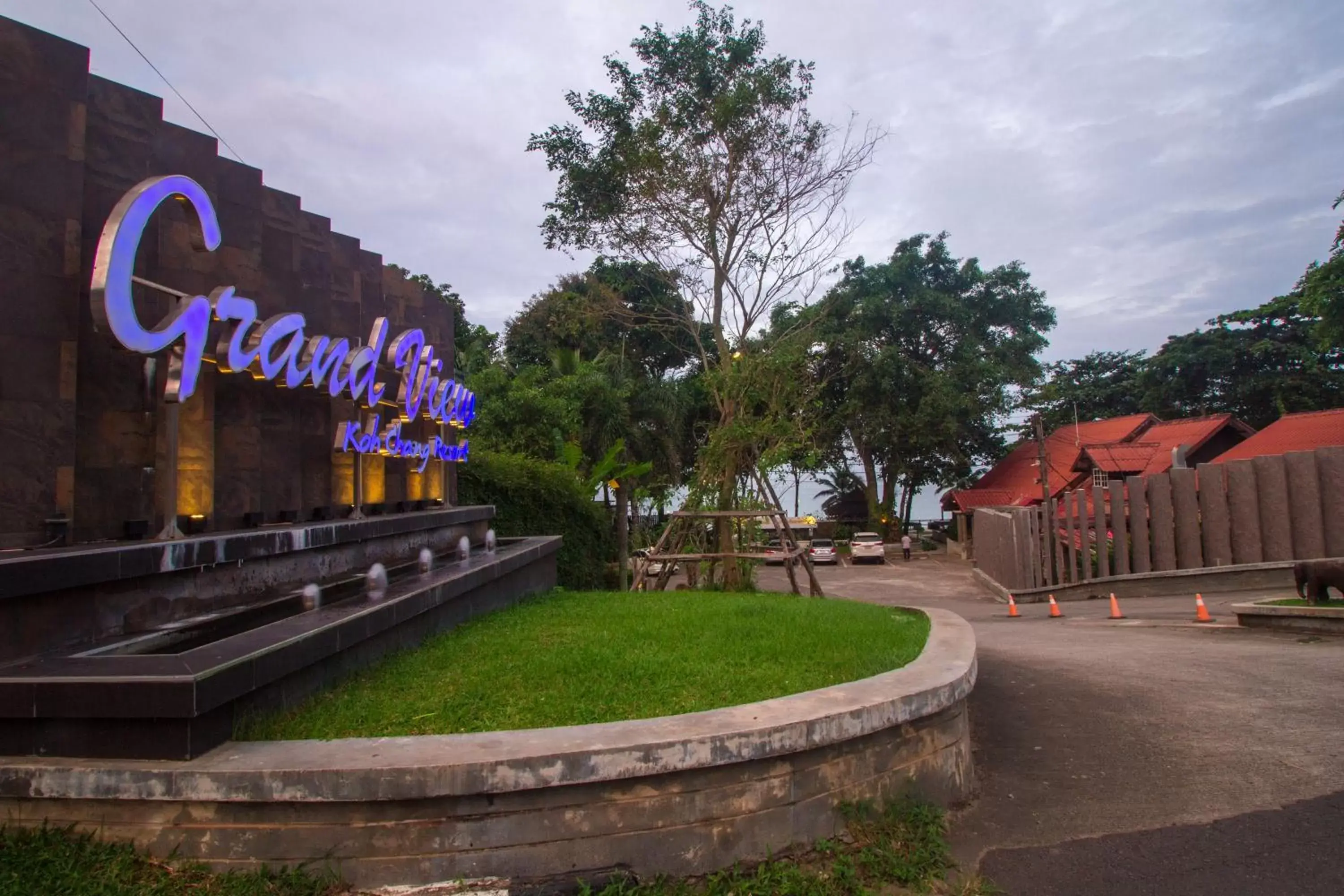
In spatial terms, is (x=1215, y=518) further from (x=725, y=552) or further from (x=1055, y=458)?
(x=1055, y=458)

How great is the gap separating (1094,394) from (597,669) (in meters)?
44.4

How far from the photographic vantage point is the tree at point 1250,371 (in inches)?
1398

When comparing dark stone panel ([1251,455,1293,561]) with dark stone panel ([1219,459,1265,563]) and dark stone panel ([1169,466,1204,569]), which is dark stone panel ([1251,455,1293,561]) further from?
dark stone panel ([1169,466,1204,569])

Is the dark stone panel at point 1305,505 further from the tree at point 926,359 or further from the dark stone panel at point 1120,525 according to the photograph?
the tree at point 926,359

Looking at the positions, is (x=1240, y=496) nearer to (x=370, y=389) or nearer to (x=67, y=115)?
(x=370, y=389)

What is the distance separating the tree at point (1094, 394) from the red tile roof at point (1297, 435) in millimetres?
12468

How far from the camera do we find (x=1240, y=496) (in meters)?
19.2

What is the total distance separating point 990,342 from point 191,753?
140 ft

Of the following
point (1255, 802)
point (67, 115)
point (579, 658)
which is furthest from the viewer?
point (67, 115)

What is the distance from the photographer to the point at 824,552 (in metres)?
37.9

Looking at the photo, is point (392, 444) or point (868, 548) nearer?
point (392, 444)

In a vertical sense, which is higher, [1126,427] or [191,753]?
[1126,427]

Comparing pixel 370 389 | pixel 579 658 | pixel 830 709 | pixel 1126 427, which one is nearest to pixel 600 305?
pixel 370 389

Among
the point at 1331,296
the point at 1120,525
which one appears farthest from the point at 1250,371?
the point at 1120,525
